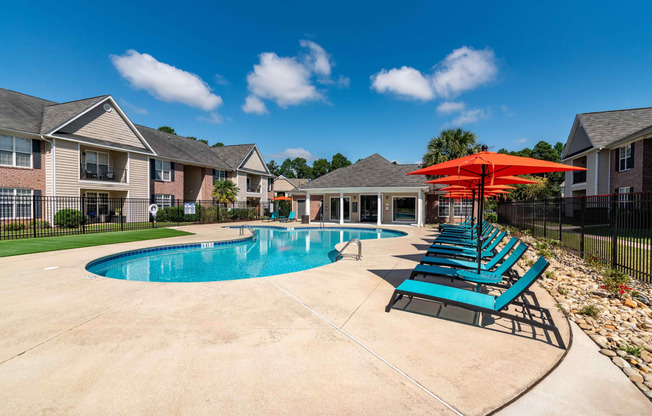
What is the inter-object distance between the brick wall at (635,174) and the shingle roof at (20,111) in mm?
36789

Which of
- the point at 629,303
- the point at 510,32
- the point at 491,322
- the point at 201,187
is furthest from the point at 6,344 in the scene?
the point at 201,187

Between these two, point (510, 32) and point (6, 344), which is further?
point (510, 32)

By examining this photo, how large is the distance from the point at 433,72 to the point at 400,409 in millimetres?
22382

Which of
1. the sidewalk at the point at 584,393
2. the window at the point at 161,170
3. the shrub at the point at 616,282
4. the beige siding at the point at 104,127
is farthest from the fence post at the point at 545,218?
the window at the point at 161,170

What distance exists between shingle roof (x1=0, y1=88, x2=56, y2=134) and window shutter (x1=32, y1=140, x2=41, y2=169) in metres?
0.77

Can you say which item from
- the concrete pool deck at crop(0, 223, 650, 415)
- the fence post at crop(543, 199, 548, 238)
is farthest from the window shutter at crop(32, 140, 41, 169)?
the fence post at crop(543, 199, 548, 238)

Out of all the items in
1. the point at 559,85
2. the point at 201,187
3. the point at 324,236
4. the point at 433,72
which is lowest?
the point at 324,236

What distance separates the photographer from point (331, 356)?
3.22 m

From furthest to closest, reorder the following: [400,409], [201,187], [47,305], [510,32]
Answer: [201,187]
[510,32]
[47,305]
[400,409]

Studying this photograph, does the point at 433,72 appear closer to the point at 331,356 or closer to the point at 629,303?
the point at 629,303

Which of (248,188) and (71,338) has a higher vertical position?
(248,188)

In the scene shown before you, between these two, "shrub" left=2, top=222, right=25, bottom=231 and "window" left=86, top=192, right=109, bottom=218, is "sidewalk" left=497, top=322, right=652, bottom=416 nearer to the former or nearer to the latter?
"shrub" left=2, top=222, right=25, bottom=231

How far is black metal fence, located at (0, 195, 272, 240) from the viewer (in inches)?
606

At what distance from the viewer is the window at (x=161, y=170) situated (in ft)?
79.9
